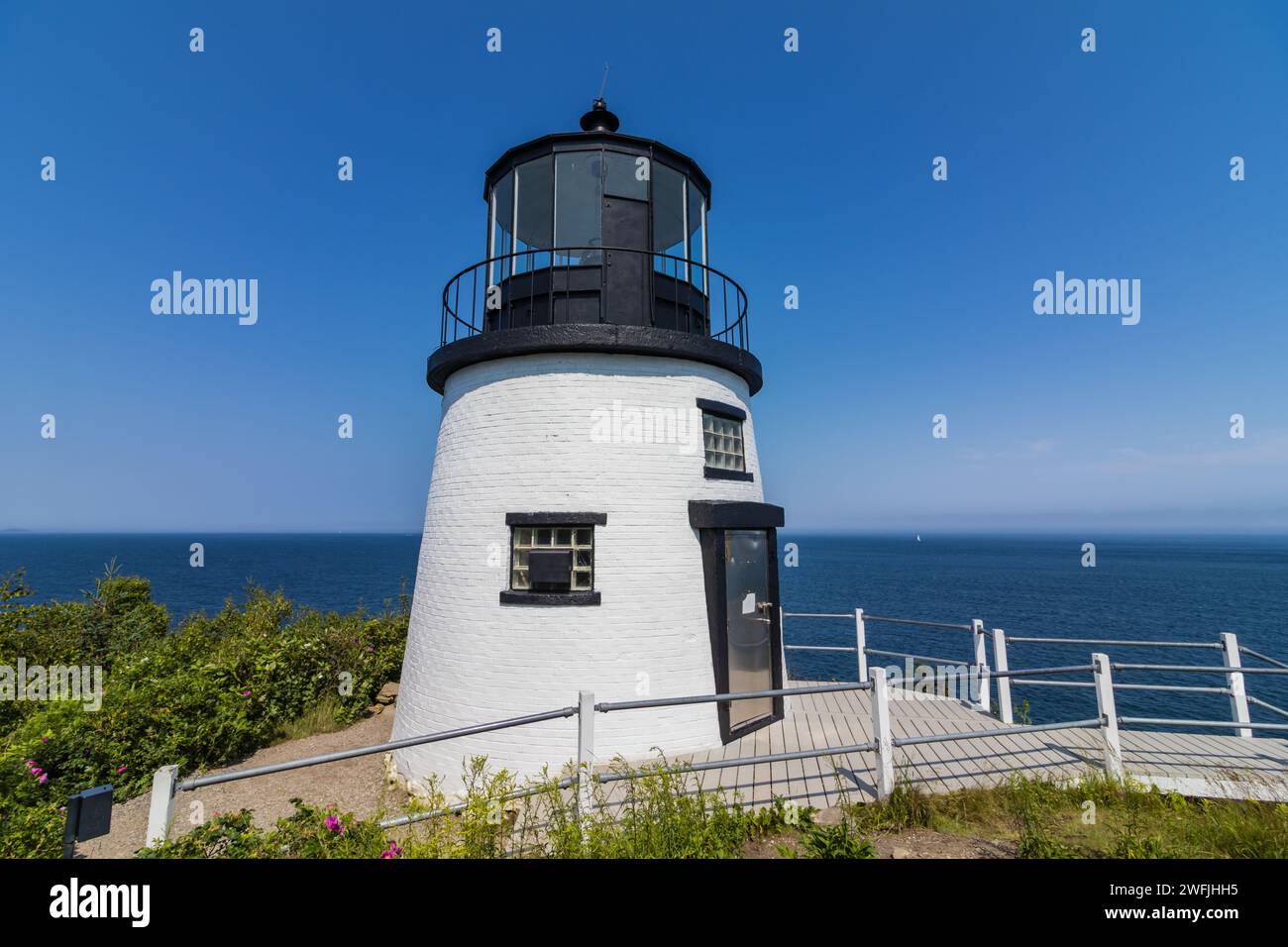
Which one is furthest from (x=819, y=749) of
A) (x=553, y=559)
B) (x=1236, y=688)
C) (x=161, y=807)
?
(x=1236, y=688)

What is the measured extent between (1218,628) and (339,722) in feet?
177

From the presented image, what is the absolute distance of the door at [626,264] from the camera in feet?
26.5

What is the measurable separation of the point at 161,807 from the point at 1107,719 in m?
8.46

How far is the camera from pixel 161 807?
332 centimetres

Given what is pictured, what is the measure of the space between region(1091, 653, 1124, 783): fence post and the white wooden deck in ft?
0.56

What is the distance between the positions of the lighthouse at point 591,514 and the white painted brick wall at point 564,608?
0.03 meters

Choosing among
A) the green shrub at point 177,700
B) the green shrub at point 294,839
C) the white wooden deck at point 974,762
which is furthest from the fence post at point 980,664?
the green shrub at point 177,700

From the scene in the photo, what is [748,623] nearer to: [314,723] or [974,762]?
[974,762]

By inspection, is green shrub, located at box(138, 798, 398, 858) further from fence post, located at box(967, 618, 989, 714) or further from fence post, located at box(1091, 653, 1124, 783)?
fence post, located at box(967, 618, 989, 714)

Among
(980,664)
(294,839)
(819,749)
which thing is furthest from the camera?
(980,664)

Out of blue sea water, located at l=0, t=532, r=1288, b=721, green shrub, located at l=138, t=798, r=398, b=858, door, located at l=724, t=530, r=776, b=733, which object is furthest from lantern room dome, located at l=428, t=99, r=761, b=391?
blue sea water, located at l=0, t=532, r=1288, b=721
